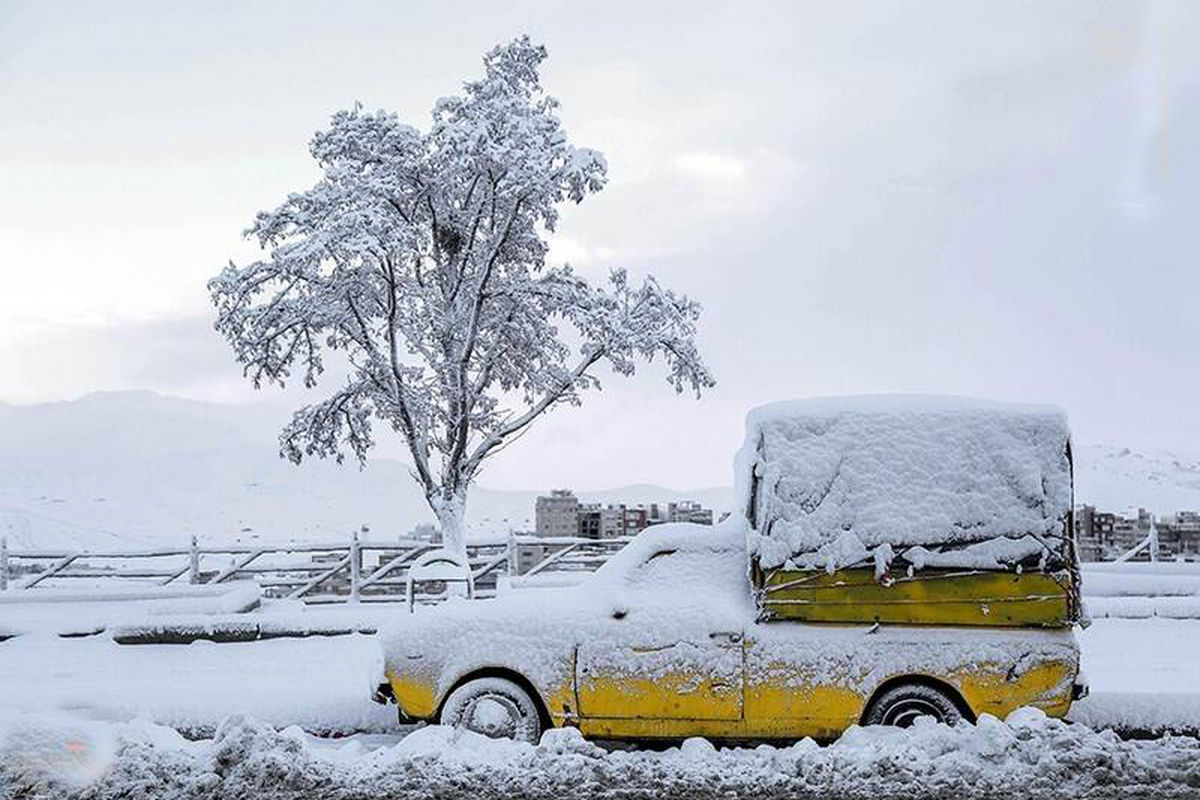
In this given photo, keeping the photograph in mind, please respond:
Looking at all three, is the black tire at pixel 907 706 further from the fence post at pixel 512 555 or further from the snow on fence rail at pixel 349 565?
the fence post at pixel 512 555

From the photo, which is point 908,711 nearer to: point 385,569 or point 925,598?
point 925,598

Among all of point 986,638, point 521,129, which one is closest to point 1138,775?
point 986,638

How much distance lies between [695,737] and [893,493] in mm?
2188

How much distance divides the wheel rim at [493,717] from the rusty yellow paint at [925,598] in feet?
6.25

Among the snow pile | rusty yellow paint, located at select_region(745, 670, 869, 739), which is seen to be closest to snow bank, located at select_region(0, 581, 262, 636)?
the snow pile

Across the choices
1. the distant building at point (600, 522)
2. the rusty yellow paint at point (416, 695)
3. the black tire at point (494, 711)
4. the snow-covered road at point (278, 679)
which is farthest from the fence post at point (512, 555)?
the black tire at point (494, 711)

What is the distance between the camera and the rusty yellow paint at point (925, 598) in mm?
7969

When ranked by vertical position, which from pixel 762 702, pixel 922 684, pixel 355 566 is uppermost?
pixel 355 566

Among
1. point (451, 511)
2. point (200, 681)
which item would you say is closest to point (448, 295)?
point (451, 511)

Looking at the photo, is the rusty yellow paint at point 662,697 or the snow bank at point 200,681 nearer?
the rusty yellow paint at point 662,697

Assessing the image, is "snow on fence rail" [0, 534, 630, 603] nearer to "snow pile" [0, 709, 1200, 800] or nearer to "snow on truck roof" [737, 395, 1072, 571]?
"snow pile" [0, 709, 1200, 800]

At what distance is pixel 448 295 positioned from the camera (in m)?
25.7

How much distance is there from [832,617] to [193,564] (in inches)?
664

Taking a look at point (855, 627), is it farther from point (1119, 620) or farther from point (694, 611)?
point (1119, 620)
